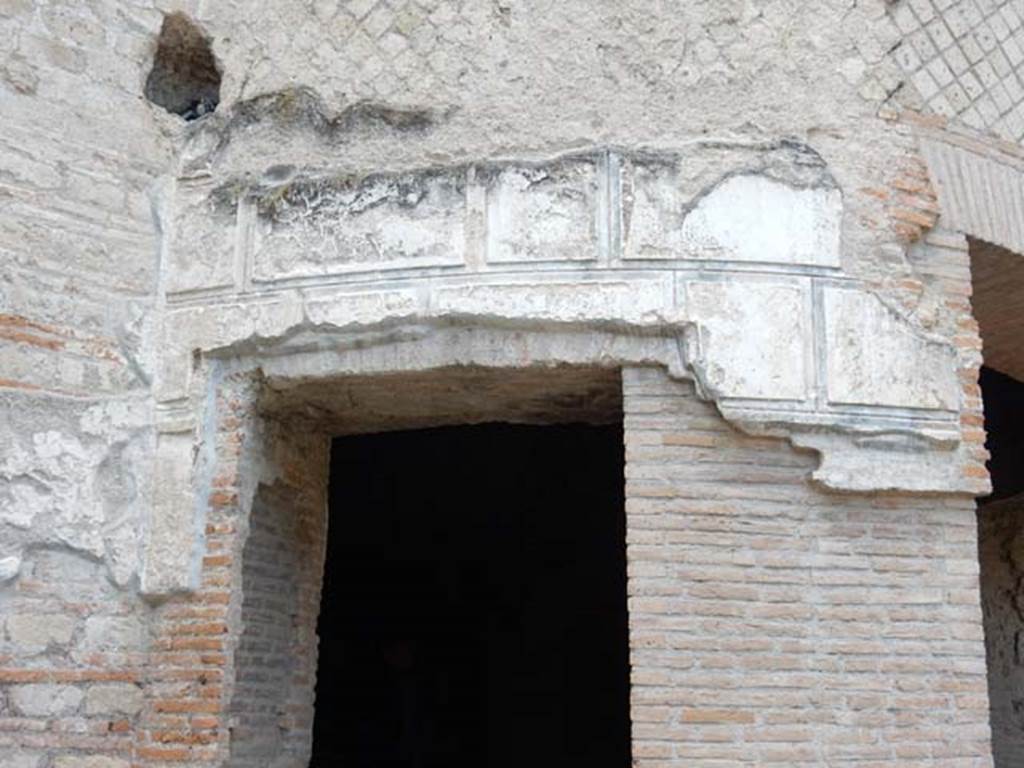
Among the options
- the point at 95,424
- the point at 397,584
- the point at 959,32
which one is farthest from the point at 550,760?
the point at 959,32

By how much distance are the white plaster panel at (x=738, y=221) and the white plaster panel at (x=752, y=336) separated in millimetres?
123

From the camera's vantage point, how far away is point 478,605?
8.77m

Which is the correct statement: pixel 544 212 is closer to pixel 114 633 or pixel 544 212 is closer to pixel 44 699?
pixel 114 633

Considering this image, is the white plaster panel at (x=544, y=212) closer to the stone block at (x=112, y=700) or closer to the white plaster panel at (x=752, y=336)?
the white plaster panel at (x=752, y=336)

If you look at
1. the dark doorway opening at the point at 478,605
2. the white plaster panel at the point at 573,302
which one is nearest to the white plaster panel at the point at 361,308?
the white plaster panel at the point at 573,302

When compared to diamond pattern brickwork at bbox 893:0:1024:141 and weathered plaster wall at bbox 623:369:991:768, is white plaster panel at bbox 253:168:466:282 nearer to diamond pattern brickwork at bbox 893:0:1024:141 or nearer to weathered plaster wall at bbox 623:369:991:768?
weathered plaster wall at bbox 623:369:991:768

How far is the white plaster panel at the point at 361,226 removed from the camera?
467cm

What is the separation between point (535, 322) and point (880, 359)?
3.79 ft

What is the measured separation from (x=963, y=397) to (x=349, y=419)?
2265 millimetres

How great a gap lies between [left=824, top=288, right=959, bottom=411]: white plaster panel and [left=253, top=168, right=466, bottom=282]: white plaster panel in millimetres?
1301

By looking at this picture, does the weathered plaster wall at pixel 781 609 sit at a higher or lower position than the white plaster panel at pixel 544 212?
lower

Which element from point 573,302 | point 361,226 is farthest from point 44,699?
point 573,302

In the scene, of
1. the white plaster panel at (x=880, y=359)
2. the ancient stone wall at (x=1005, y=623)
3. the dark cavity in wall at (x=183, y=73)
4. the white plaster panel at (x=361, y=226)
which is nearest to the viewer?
the white plaster panel at (x=880, y=359)

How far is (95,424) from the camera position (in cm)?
485
